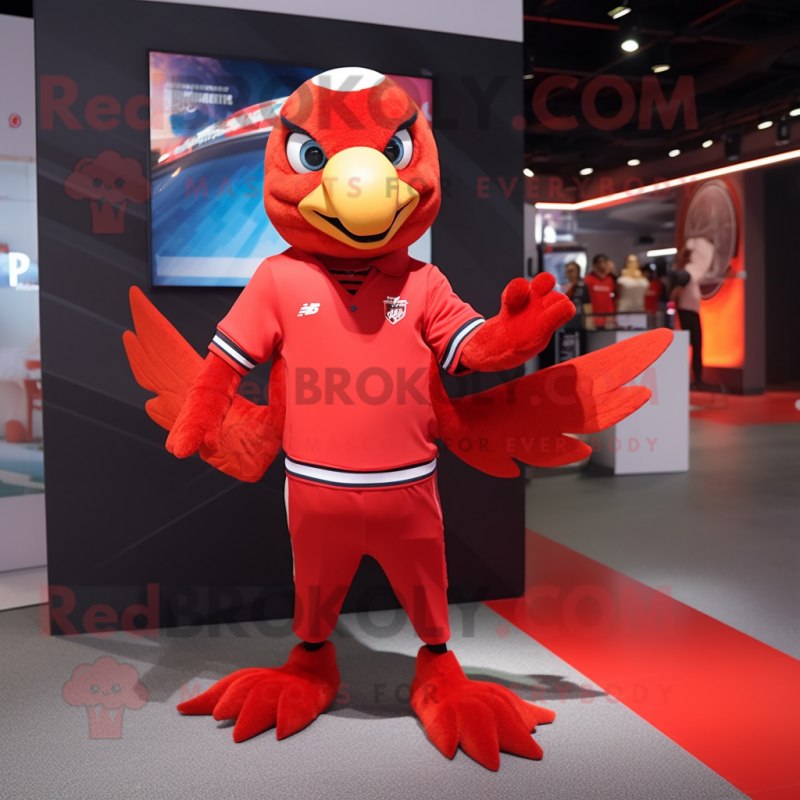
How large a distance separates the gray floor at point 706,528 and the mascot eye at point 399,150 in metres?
1.85

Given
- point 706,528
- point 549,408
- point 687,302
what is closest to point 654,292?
point 687,302

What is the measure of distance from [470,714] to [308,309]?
40.0 inches

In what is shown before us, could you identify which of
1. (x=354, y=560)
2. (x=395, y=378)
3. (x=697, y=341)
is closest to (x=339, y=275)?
(x=395, y=378)

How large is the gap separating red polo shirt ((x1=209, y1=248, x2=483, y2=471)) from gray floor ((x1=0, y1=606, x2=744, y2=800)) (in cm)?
68

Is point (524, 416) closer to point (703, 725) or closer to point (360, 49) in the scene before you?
point (703, 725)

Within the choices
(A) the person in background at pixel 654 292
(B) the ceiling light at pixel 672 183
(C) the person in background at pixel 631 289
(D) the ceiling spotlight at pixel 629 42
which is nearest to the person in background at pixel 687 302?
(A) the person in background at pixel 654 292

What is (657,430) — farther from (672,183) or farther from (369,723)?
(672,183)

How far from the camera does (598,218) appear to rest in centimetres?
1379

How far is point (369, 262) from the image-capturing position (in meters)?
1.95

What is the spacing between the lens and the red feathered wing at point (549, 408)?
75.0 inches

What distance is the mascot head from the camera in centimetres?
178

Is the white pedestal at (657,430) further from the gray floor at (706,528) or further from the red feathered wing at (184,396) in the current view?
the red feathered wing at (184,396)

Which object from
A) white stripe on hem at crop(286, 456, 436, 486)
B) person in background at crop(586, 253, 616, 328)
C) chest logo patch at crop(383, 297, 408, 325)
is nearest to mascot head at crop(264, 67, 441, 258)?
chest logo patch at crop(383, 297, 408, 325)

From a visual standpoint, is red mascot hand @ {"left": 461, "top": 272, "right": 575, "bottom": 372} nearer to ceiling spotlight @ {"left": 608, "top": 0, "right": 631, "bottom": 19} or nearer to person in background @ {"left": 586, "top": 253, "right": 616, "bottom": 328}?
ceiling spotlight @ {"left": 608, "top": 0, "right": 631, "bottom": 19}
